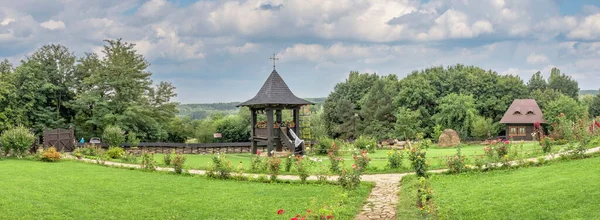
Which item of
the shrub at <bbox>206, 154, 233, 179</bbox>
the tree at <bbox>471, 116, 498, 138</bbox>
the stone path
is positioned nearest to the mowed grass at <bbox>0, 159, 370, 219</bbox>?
the stone path

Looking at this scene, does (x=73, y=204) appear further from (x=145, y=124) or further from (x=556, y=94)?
(x=556, y=94)

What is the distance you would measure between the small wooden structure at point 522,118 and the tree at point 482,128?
115 cm

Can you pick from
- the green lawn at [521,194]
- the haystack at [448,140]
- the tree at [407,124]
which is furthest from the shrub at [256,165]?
the tree at [407,124]

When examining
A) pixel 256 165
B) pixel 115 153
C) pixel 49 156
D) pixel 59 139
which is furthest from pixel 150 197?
pixel 59 139

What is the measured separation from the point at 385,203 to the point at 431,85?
117 ft

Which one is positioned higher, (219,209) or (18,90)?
(18,90)

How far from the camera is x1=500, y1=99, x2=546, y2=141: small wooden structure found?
38406mm

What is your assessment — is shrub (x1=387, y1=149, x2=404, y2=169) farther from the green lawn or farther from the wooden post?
the wooden post

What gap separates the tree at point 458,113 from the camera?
4028cm

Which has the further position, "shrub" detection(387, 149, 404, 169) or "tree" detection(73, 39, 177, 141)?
"tree" detection(73, 39, 177, 141)

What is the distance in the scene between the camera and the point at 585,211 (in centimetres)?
769

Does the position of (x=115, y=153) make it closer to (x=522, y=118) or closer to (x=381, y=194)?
(x=381, y=194)

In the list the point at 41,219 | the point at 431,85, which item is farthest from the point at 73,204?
the point at 431,85

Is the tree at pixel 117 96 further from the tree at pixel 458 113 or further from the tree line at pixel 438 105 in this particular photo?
the tree at pixel 458 113
